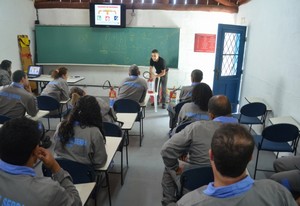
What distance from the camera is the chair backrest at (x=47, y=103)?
4312 millimetres

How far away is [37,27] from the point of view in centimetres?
719

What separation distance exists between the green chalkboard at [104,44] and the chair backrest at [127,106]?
10.3 feet

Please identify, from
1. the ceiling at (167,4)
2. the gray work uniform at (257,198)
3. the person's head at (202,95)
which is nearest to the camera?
the gray work uniform at (257,198)

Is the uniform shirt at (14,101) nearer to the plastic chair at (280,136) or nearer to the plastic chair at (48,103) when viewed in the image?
the plastic chair at (48,103)

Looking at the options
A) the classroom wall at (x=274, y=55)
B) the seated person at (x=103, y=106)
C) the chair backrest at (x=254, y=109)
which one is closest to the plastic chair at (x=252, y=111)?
the chair backrest at (x=254, y=109)

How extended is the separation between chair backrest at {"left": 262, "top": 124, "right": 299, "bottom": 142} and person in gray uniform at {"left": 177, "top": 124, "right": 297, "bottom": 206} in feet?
7.00

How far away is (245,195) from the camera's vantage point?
3.31 ft

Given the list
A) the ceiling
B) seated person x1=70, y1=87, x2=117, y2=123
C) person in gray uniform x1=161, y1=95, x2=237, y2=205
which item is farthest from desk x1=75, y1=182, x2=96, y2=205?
the ceiling

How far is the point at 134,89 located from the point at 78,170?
8.54 feet

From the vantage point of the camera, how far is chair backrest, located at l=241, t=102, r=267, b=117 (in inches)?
159

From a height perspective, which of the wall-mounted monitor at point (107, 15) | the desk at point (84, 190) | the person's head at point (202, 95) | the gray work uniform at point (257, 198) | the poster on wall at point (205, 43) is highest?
the wall-mounted monitor at point (107, 15)

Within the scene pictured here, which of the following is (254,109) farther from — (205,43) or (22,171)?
(22,171)

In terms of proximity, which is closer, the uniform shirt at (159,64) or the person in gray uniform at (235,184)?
the person in gray uniform at (235,184)

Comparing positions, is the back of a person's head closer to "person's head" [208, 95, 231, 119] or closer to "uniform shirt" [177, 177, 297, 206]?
"person's head" [208, 95, 231, 119]
